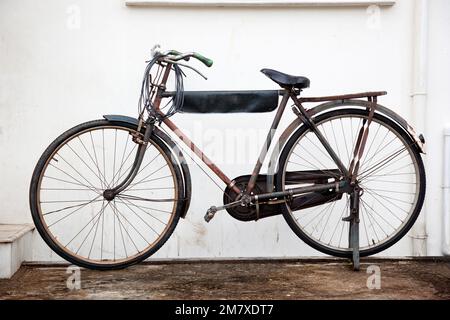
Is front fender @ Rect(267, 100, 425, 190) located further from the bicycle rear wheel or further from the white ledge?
the white ledge

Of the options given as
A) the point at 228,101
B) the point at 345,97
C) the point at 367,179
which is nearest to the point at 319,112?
the point at 345,97

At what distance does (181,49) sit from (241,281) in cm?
171

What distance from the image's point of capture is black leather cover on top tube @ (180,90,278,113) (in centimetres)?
379

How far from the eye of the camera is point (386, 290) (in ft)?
11.5

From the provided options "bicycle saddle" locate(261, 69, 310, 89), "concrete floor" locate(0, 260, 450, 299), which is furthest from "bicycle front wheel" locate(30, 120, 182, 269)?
"bicycle saddle" locate(261, 69, 310, 89)

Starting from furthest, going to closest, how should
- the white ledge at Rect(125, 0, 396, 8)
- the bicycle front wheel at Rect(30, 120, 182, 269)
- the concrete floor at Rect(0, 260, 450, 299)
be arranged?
the bicycle front wheel at Rect(30, 120, 182, 269) < the white ledge at Rect(125, 0, 396, 8) < the concrete floor at Rect(0, 260, 450, 299)

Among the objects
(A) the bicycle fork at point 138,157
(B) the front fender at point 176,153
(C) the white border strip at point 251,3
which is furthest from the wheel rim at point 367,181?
(A) the bicycle fork at point 138,157

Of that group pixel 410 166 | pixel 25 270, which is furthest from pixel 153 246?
pixel 410 166

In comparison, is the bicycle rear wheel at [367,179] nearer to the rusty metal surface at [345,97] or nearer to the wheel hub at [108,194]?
the rusty metal surface at [345,97]

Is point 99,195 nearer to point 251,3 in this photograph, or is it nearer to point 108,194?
point 108,194

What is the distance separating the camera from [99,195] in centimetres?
439

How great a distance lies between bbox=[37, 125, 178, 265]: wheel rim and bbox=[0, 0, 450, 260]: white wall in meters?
0.17

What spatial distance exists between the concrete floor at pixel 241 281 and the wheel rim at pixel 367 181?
1.18 ft

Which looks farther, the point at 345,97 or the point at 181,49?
the point at 181,49
